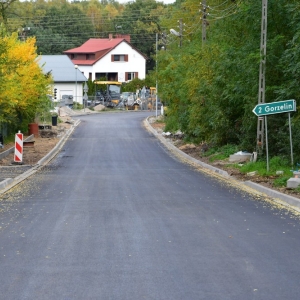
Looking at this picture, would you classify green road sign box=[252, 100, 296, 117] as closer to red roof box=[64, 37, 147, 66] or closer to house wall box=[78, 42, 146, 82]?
red roof box=[64, 37, 147, 66]

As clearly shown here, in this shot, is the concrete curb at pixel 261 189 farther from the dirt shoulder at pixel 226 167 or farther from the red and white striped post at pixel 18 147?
the red and white striped post at pixel 18 147

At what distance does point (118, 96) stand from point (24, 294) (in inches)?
3311

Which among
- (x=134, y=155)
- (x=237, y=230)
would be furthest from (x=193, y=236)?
(x=134, y=155)

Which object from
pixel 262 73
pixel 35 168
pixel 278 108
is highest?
pixel 262 73

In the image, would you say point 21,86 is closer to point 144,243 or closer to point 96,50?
point 144,243

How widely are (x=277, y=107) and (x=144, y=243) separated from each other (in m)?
11.3

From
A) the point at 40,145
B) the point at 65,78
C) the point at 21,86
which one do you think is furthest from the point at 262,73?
the point at 65,78

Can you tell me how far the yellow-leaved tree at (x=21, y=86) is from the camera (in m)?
29.2

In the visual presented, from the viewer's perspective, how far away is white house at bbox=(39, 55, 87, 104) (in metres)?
85.1

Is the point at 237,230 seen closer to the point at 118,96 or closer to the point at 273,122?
the point at 273,122

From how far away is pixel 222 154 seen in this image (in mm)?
28969

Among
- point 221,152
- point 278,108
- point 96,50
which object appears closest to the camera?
point 278,108

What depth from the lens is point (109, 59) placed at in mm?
101875

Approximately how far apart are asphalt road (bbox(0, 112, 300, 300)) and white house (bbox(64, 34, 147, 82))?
270 feet
